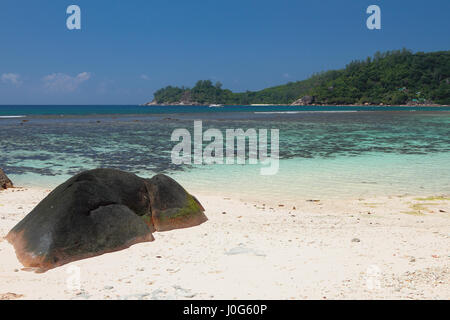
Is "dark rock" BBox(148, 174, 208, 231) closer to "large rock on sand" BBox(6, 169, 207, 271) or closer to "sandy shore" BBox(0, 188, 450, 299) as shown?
"large rock on sand" BBox(6, 169, 207, 271)

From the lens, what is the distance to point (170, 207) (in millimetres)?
7531

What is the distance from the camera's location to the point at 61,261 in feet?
18.1

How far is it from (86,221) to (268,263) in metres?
2.85

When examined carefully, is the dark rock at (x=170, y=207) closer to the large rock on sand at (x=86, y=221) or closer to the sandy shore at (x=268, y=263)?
the large rock on sand at (x=86, y=221)

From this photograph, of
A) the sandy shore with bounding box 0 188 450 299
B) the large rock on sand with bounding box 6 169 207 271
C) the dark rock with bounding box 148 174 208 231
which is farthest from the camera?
the dark rock with bounding box 148 174 208 231

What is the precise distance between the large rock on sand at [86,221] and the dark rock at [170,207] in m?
0.04

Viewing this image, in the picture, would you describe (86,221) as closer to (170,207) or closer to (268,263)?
(170,207)

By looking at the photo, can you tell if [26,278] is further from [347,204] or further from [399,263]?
[347,204]

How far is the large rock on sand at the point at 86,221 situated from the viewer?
5.62 meters

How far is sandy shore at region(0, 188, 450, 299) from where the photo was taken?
15.1ft

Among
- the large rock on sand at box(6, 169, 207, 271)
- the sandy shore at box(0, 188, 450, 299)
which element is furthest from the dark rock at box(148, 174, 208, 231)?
the sandy shore at box(0, 188, 450, 299)

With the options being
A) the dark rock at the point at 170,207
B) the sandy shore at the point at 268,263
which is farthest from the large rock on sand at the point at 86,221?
the sandy shore at the point at 268,263

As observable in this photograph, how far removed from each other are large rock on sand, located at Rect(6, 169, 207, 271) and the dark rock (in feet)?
0.12
